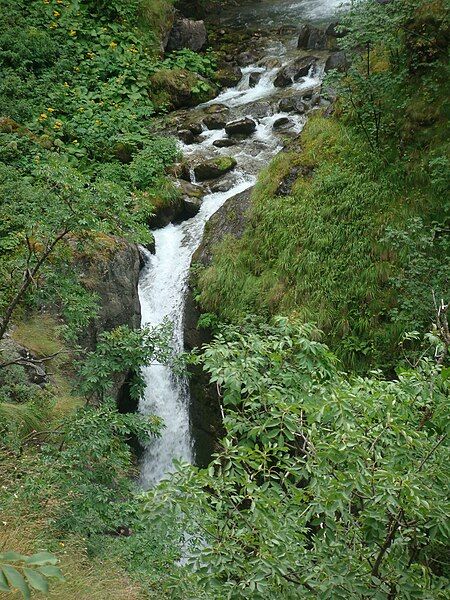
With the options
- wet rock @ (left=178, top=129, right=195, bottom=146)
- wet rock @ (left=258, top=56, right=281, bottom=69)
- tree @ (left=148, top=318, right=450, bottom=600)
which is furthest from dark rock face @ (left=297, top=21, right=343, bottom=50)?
tree @ (left=148, top=318, right=450, bottom=600)

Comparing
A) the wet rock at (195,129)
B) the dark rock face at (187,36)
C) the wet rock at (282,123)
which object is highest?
the dark rock face at (187,36)

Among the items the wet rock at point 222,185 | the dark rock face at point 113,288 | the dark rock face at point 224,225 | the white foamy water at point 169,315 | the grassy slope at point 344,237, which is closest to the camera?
the grassy slope at point 344,237

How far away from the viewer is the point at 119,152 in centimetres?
1288

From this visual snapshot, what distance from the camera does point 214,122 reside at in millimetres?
14617

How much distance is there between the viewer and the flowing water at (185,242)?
9.10 meters

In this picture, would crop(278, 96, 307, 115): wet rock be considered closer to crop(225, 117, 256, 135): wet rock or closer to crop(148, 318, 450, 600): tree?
crop(225, 117, 256, 135): wet rock

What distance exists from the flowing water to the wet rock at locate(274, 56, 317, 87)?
166 millimetres

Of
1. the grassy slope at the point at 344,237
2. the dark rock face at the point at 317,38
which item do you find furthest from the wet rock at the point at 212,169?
the dark rock face at the point at 317,38

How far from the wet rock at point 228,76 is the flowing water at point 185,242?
0.64 ft

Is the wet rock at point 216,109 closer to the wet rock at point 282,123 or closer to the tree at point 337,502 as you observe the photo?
the wet rock at point 282,123

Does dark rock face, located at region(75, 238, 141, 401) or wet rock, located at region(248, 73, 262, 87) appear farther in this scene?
wet rock, located at region(248, 73, 262, 87)

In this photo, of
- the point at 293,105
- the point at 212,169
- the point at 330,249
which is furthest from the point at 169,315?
the point at 293,105

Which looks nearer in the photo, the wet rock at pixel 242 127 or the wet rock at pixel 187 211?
the wet rock at pixel 187 211

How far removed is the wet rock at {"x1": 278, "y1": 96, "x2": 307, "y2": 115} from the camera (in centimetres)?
1463
